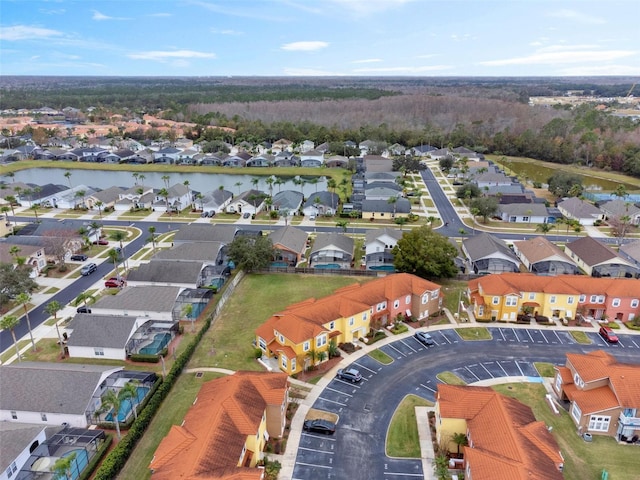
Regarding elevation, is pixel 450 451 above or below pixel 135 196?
below

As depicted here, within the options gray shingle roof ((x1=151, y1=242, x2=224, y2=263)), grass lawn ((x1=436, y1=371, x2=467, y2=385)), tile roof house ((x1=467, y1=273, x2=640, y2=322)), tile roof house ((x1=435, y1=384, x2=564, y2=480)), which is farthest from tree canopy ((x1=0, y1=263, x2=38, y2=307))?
tile roof house ((x1=467, y1=273, x2=640, y2=322))

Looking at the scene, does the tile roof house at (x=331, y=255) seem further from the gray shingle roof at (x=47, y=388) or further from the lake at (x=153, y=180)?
the lake at (x=153, y=180)

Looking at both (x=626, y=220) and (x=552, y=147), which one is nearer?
(x=626, y=220)

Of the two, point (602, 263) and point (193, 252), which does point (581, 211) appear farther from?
point (193, 252)

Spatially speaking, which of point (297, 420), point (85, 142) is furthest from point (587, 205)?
point (85, 142)

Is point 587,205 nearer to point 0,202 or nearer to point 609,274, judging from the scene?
point 609,274

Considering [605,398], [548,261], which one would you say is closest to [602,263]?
[548,261]
